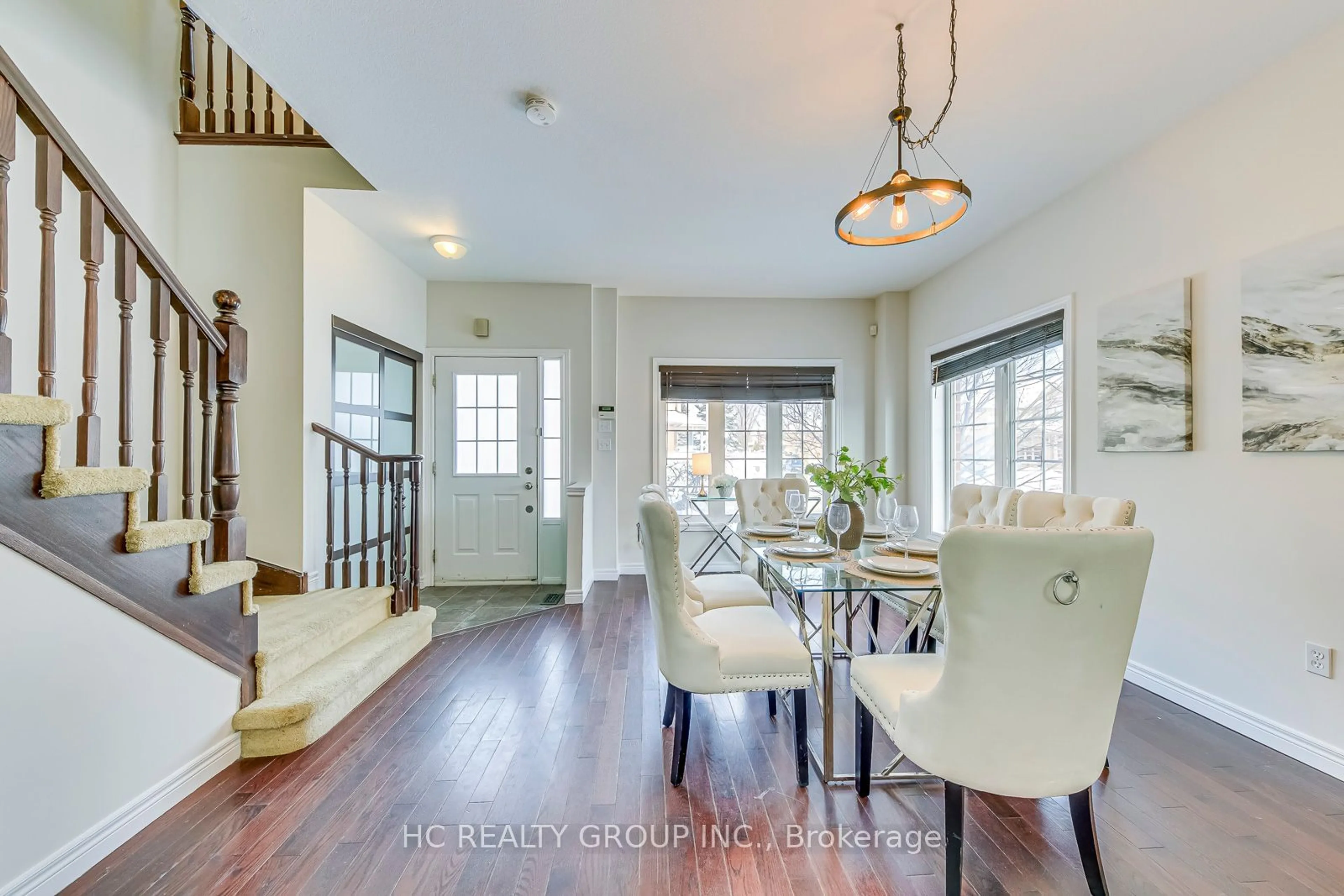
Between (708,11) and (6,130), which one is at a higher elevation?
(708,11)

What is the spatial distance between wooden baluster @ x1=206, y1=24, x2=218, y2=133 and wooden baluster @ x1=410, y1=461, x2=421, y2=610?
7.47 ft

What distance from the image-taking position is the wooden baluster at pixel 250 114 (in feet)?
9.89

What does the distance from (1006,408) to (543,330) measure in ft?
12.0

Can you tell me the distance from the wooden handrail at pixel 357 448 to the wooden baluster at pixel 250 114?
1731 mm

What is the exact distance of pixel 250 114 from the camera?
3.00m

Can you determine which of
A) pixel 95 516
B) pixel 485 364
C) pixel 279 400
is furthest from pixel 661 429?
pixel 95 516

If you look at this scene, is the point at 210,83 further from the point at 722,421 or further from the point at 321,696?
the point at 722,421

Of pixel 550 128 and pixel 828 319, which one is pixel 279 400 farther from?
pixel 828 319

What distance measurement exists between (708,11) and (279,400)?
2.89 m

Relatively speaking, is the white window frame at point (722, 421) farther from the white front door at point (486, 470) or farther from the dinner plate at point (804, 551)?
the dinner plate at point (804, 551)

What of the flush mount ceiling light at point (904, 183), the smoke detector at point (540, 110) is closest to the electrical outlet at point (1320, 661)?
the flush mount ceiling light at point (904, 183)

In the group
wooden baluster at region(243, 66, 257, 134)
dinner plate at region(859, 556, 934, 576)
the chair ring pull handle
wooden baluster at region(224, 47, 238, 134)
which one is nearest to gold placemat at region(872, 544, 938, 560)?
dinner plate at region(859, 556, 934, 576)

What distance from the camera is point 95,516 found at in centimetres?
155

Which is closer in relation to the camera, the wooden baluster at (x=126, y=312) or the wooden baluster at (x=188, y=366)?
the wooden baluster at (x=126, y=312)
